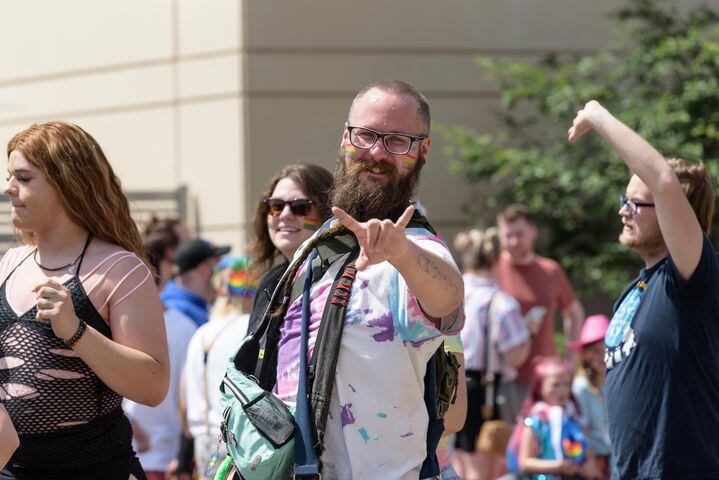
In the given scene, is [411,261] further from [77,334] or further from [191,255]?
[191,255]

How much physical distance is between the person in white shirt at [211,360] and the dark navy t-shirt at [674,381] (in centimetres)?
228

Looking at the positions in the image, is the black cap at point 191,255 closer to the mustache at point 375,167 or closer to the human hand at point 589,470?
the human hand at point 589,470

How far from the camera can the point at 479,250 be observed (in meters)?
8.84

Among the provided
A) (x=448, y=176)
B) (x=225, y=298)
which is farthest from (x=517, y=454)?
(x=448, y=176)

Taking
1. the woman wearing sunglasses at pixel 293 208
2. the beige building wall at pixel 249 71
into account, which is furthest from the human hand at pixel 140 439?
the beige building wall at pixel 249 71

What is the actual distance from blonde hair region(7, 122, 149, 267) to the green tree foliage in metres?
8.17

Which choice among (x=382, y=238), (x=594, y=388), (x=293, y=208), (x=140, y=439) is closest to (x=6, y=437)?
(x=382, y=238)

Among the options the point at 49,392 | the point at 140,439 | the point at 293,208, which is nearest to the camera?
the point at 49,392

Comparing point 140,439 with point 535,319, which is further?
point 535,319

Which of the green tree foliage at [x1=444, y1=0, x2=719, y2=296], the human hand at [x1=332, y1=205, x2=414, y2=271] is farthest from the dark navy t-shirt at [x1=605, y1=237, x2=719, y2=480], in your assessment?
the green tree foliage at [x1=444, y1=0, x2=719, y2=296]

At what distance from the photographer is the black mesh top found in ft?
12.7

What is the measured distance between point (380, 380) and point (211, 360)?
2915mm

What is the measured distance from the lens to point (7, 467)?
12.9 ft

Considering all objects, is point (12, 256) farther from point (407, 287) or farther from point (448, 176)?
point (448, 176)
